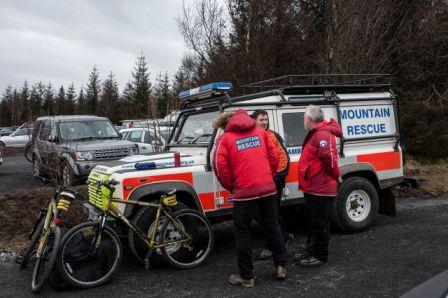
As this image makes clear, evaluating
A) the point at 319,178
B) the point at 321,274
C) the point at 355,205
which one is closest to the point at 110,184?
the point at 319,178

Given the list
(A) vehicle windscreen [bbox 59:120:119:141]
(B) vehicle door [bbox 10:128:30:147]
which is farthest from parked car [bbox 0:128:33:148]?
(A) vehicle windscreen [bbox 59:120:119:141]

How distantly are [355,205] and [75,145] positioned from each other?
6.96m

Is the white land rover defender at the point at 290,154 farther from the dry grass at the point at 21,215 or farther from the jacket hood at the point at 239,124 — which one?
the dry grass at the point at 21,215

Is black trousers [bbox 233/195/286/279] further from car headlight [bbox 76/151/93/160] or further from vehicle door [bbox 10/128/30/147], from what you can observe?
vehicle door [bbox 10/128/30/147]

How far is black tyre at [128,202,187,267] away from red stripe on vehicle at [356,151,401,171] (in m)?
3.26

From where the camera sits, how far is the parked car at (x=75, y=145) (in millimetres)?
10016

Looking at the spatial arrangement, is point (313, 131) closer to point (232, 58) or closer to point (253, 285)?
point (253, 285)

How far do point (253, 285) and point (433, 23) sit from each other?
1320 cm

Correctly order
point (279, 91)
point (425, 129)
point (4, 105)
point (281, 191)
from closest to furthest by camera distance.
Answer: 1. point (281, 191)
2. point (279, 91)
3. point (425, 129)
4. point (4, 105)

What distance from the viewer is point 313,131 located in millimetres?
5602

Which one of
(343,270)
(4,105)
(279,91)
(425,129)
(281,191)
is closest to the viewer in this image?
(343,270)

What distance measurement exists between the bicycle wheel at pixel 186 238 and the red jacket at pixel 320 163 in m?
1.29

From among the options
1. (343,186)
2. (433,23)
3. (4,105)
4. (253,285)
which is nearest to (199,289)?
(253,285)

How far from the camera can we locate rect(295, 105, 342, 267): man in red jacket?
5.44m
